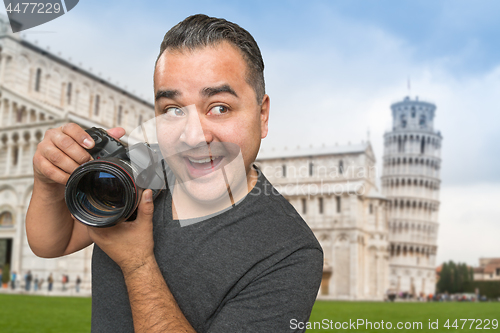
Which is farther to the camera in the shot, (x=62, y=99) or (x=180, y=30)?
(x=62, y=99)

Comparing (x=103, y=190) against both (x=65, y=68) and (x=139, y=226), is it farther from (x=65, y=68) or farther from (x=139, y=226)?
(x=65, y=68)

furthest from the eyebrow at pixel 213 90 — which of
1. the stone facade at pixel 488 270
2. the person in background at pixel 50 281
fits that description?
the stone facade at pixel 488 270

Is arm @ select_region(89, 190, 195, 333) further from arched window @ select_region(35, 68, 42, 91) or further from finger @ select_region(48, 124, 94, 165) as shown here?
arched window @ select_region(35, 68, 42, 91)

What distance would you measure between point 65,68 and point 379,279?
99.8ft

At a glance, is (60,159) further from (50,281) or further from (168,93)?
(50,281)

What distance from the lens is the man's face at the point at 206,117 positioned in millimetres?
1016

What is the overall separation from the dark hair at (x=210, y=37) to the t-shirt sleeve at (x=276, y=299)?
425 mm

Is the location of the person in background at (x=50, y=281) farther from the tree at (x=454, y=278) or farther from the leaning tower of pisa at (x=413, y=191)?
the tree at (x=454, y=278)

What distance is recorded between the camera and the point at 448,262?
55094 mm

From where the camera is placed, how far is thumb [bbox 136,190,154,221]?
960mm

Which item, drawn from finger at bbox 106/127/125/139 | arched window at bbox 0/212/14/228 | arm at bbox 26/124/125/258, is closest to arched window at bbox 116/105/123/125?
arched window at bbox 0/212/14/228

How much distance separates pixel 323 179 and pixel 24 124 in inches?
984

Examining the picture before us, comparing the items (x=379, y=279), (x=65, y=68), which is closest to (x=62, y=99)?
(x=65, y=68)

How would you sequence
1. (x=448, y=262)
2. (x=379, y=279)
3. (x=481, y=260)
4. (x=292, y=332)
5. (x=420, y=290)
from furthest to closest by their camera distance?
(x=481, y=260) → (x=448, y=262) → (x=420, y=290) → (x=379, y=279) → (x=292, y=332)
